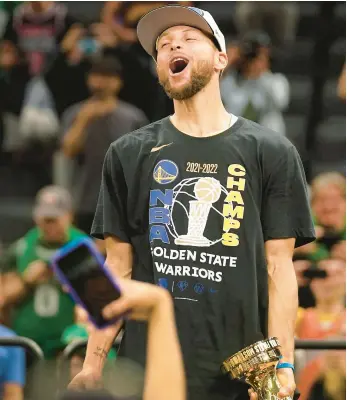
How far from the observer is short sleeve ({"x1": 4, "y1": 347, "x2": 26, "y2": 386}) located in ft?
18.5

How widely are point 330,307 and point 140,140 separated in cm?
274

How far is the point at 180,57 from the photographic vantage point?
409cm

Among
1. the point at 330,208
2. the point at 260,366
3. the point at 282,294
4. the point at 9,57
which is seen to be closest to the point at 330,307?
the point at 330,208

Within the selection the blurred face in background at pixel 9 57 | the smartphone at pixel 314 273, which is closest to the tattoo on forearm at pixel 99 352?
the smartphone at pixel 314 273

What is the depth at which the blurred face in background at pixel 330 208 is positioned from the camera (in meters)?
7.46

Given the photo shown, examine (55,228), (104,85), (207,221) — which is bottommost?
(55,228)

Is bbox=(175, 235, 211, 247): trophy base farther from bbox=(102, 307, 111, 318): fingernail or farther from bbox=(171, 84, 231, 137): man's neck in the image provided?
bbox=(102, 307, 111, 318): fingernail

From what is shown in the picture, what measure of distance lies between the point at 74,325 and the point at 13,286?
61 centimetres

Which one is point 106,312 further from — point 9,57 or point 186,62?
point 9,57

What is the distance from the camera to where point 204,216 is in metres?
4.05

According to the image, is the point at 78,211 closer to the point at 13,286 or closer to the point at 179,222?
the point at 13,286

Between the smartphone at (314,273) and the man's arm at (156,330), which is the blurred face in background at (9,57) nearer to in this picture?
the smartphone at (314,273)

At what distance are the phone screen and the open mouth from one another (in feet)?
5.90

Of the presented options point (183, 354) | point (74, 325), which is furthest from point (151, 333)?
point (74, 325)
